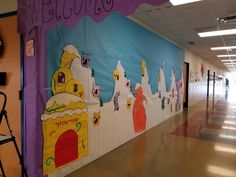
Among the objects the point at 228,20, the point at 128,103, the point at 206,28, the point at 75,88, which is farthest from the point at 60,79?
the point at 206,28

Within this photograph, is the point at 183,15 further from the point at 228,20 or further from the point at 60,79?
the point at 60,79

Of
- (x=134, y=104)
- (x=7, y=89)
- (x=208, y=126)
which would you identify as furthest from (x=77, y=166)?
(x=208, y=126)

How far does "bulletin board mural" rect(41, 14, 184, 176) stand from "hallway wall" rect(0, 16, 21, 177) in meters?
0.41

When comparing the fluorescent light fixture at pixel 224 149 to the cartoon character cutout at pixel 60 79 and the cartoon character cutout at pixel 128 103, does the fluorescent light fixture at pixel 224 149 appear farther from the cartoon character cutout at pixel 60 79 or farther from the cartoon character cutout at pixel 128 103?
the cartoon character cutout at pixel 60 79

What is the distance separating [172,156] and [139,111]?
1510 millimetres

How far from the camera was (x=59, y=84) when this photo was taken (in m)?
2.71

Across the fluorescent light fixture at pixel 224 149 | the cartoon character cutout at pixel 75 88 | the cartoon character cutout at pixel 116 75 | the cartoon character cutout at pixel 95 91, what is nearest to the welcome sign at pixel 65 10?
the cartoon character cutout at pixel 75 88

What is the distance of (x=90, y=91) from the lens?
326 cm

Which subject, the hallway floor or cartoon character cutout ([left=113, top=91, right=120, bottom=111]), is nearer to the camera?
the hallway floor

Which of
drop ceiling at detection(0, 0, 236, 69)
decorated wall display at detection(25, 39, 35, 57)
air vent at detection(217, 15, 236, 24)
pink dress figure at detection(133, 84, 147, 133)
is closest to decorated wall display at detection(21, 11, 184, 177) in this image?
pink dress figure at detection(133, 84, 147, 133)

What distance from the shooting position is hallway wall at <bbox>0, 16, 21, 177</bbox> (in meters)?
2.57

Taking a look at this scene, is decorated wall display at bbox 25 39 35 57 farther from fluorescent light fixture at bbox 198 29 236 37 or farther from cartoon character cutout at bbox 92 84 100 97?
fluorescent light fixture at bbox 198 29 236 37

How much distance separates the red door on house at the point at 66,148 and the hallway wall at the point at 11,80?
51cm

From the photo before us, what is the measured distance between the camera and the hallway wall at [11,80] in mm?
2570
